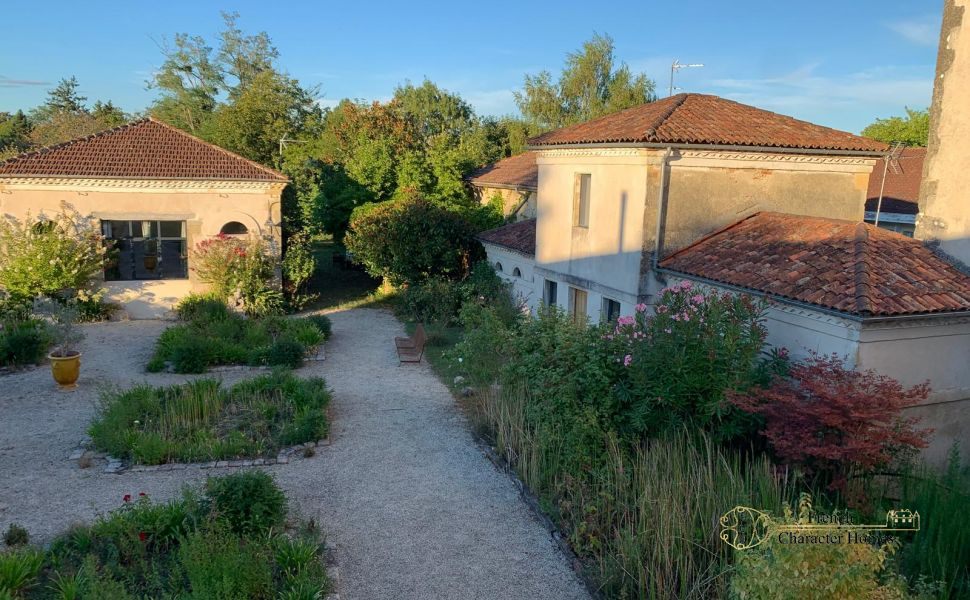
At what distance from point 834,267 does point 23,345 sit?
50.6 feet

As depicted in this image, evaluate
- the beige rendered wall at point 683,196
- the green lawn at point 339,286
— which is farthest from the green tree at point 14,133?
the beige rendered wall at point 683,196

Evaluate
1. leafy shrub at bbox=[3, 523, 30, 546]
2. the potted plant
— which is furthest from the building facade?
leafy shrub at bbox=[3, 523, 30, 546]

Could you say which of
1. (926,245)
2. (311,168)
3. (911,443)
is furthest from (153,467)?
(311,168)

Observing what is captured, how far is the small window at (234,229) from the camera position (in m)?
20.0

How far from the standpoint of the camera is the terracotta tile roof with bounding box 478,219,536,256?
60.7 feet

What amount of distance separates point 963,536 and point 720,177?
861cm

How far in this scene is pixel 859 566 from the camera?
379 cm

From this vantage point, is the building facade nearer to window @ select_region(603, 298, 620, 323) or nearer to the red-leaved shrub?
window @ select_region(603, 298, 620, 323)

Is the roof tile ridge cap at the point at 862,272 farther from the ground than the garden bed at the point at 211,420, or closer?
farther from the ground

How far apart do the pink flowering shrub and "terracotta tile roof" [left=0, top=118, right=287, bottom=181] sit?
14.3 meters

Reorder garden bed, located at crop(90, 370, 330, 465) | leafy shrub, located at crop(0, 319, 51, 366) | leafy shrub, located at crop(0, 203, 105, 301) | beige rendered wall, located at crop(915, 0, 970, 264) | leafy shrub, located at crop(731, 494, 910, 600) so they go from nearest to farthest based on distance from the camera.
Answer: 1. leafy shrub, located at crop(731, 494, 910, 600)
2. garden bed, located at crop(90, 370, 330, 465)
3. beige rendered wall, located at crop(915, 0, 970, 264)
4. leafy shrub, located at crop(0, 319, 51, 366)
5. leafy shrub, located at crop(0, 203, 105, 301)

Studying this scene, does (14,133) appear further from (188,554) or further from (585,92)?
(188,554)

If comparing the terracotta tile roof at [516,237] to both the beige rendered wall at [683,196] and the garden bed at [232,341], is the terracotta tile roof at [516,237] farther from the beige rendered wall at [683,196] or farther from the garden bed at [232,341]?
the garden bed at [232,341]

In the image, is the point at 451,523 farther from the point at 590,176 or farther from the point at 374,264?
the point at 374,264
